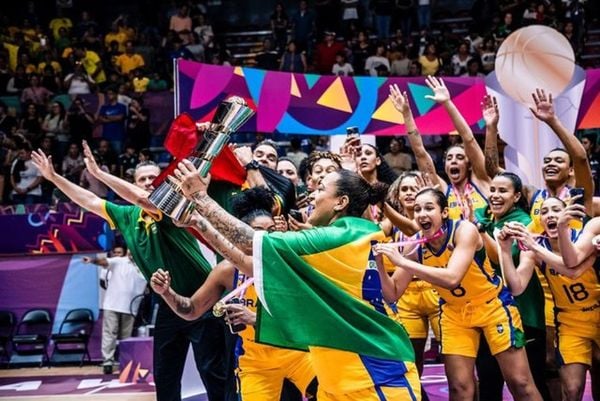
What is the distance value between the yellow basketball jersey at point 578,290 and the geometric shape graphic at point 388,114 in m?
4.74

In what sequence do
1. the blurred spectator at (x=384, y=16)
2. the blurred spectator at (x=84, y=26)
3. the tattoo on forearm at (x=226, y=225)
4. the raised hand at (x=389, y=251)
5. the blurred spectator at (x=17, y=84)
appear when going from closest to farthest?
the tattoo on forearm at (x=226, y=225) → the raised hand at (x=389, y=251) → the blurred spectator at (x=17, y=84) → the blurred spectator at (x=384, y=16) → the blurred spectator at (x=84, y=26)

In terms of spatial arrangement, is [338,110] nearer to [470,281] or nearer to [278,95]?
[278,95]

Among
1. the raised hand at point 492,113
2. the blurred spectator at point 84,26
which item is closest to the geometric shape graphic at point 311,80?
the raised hand at point 492,113

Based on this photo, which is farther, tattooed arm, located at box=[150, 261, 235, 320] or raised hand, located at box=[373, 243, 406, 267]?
Result: tattooed arm, located at box=[150, 261, 235, 320]

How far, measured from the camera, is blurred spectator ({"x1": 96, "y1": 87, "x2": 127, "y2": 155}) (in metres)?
15.1

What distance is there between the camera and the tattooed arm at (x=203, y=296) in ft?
16.2

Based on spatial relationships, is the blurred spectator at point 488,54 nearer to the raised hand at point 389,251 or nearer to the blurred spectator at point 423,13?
the blurred spectator at point 423,13

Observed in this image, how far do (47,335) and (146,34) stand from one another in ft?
25.2

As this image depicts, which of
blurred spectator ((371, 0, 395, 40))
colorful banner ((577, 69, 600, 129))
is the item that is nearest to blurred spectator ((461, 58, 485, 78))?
blurred spectator ((371, 0, 395, 40))

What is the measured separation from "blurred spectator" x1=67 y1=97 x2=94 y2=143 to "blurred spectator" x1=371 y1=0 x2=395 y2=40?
5117 millimetres

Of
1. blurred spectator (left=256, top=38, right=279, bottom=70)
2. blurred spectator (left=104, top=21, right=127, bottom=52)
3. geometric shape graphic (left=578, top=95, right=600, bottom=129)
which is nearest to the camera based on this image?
geometric shape graphic (left=578, top=95, right=600, bottom=129)

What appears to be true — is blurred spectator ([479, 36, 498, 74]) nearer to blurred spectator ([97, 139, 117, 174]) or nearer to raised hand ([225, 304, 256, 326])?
blurred spectator ([97, 139, 117, 174])

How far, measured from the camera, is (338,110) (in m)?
10.8

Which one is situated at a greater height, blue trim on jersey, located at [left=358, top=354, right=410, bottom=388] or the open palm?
the open palm
